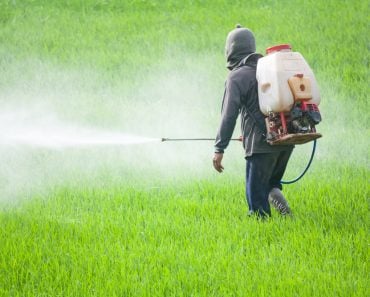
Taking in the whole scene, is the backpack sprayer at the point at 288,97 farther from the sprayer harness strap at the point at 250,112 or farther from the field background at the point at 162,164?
the field background at the point at 162,164

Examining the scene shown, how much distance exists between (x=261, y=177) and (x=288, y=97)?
2.50ft

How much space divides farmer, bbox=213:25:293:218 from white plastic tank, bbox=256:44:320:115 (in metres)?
0.23

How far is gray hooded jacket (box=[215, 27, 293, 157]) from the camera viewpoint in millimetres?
5262

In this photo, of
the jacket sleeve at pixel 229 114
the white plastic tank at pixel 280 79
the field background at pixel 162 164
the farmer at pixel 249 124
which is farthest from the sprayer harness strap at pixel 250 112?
the field background at pixel 162 164

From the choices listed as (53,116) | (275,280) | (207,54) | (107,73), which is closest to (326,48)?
(207,54)

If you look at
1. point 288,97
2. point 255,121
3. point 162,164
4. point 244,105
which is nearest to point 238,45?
point 244,105

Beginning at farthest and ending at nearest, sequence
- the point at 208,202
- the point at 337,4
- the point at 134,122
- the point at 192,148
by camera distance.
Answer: the point at 337,4
the point at 134,122
the point at 192,148
the point at 208,202

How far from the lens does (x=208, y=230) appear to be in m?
5.24

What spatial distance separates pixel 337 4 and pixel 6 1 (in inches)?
262

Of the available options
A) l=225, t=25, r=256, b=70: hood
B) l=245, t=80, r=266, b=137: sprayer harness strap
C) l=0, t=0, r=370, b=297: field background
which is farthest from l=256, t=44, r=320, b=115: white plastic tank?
l=0, t=0, r=370, b=297: field background

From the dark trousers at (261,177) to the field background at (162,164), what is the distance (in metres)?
0.12

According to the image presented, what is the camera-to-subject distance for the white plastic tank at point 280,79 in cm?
486

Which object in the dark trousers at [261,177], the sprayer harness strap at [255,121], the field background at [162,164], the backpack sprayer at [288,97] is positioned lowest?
the field background at [162,164]

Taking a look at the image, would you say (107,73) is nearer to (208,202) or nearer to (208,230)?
(208,202)
